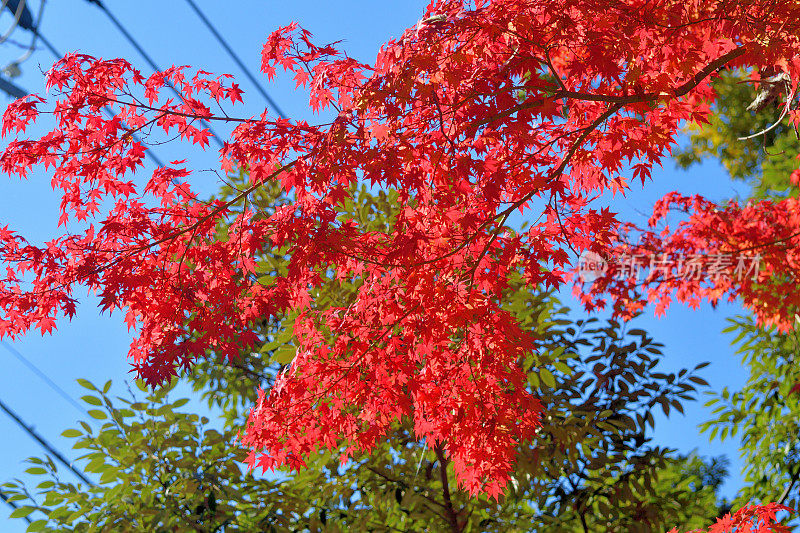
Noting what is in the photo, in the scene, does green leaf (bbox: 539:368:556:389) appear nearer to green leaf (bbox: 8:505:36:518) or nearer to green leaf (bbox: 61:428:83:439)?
green leaf (bbox: 61:428:83:439)

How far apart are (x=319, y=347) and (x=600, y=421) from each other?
175 cm

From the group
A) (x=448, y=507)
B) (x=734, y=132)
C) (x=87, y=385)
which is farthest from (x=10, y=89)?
(x=734, y=132)

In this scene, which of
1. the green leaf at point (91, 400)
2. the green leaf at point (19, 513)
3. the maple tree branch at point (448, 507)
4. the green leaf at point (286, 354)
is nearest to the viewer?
the green leaf at point (19, 513)

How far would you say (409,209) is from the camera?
132 inches

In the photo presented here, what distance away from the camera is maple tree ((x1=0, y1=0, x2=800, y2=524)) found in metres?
2.88

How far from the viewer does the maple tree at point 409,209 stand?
288cm

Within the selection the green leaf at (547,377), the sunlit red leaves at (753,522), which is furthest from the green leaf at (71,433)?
the sunlit red leaves at (753,522)

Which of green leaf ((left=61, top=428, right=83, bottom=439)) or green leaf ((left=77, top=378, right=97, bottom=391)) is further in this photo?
green leaf ((left=77, top=378, right=97, bottom=391))

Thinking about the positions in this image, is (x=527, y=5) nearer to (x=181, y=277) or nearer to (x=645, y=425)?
(x=181, y=277)

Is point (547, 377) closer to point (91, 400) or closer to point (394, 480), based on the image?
point (394, 480)

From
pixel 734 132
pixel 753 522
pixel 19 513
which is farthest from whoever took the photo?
pixel 734 132

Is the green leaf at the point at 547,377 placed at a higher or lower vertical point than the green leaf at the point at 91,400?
lower

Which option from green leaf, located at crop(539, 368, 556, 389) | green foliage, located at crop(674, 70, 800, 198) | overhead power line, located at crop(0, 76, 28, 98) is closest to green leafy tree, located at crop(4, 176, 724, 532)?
green leaf, located at crop(539, 368, 556, 389)

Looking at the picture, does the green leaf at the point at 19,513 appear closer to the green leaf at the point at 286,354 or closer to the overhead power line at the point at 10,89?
the green leaf at the point at 286,354
